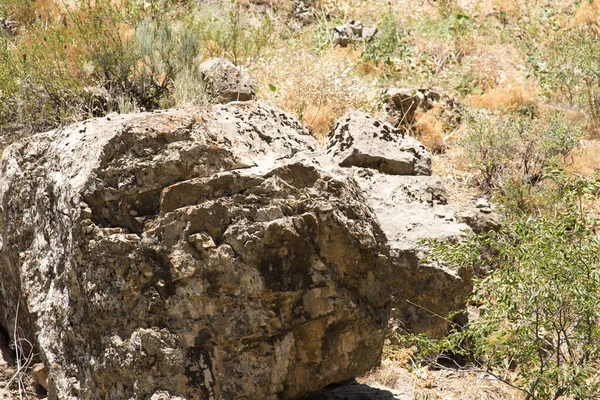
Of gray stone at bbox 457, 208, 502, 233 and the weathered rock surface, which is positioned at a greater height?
the weathered rock surface

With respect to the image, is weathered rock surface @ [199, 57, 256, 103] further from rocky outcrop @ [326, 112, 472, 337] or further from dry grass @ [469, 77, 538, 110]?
dry grass @ [469, 77, 538, 110]

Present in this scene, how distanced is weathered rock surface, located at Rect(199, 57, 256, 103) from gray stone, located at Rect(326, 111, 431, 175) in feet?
4.13

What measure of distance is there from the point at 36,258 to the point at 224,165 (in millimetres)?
→ 1419

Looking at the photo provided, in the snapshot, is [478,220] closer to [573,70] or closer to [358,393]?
[358,393]

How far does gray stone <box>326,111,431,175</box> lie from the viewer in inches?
257

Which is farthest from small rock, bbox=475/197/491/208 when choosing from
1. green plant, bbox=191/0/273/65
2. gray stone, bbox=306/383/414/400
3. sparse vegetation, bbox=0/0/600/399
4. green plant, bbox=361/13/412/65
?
green plant, bbox=191/0/273/65

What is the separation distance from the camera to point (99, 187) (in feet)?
12.8

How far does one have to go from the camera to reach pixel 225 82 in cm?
773

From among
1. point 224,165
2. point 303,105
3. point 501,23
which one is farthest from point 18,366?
point 501,23

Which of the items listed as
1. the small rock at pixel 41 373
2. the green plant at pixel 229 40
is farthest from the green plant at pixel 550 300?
the green plant at pixel 229 40

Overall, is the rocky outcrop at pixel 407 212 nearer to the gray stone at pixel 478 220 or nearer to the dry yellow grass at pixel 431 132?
the gray stone at pixel 478 220

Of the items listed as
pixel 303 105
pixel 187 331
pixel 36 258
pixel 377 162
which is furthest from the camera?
pixel 303 105

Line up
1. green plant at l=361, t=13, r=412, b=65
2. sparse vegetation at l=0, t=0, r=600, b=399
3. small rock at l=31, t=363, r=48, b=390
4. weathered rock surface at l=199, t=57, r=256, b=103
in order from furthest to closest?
green plant at l=361, t=13, r=412, b=65
weathered rock surface at l=199, t=57, r=256, b=103
small rock at l=31, t=363, r=48, b=390
sparse vegetation at l=0, t=0, r=600, b=399

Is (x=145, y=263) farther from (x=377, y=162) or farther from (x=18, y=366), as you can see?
(x=377, y=162)
